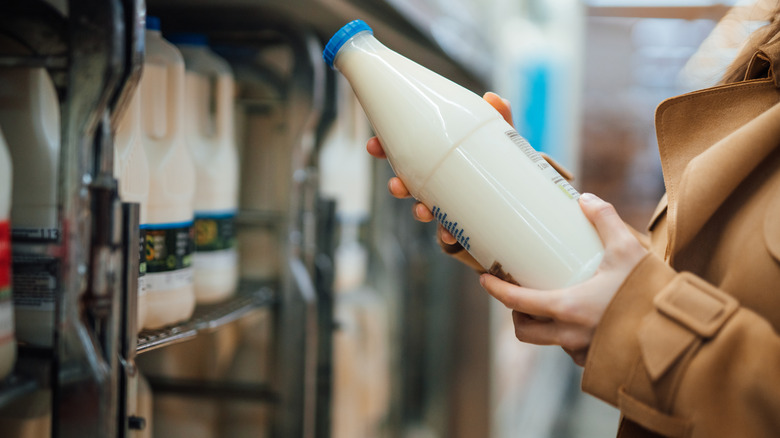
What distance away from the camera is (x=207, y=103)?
3.73 ft

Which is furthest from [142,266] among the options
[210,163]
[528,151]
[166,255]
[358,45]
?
[528,151]

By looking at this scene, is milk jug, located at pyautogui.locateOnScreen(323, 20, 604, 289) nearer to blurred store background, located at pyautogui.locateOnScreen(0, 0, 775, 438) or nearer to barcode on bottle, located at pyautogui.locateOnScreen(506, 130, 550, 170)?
barcode on bottle, located at pyautogui.locateOnScreen(506, 130, 550, 170)

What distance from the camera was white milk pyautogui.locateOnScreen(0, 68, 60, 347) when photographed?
728mm

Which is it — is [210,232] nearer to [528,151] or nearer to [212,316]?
[212,316]

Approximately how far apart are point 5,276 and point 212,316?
1.42 ft

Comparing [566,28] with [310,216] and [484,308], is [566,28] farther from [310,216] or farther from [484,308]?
[310,216]

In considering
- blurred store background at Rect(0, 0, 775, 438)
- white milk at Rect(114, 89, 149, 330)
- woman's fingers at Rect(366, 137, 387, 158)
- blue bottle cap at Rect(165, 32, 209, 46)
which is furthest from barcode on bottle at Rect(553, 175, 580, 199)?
blue bottle cap at Rect(165, 32, 209, 46)

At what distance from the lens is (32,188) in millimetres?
743

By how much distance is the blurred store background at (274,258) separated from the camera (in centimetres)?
69

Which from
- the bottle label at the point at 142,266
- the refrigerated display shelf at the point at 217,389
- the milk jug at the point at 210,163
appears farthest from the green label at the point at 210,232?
the refrigerated display shelf at the point at 217,389

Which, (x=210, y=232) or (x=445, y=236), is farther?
(x=210, y=232)

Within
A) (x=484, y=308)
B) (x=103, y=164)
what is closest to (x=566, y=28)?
(x=484, y=308)

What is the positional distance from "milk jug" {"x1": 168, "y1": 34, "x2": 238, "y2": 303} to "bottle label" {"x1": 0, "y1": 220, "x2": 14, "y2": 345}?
1.49 ft

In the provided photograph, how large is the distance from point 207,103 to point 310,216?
1.00 feet
